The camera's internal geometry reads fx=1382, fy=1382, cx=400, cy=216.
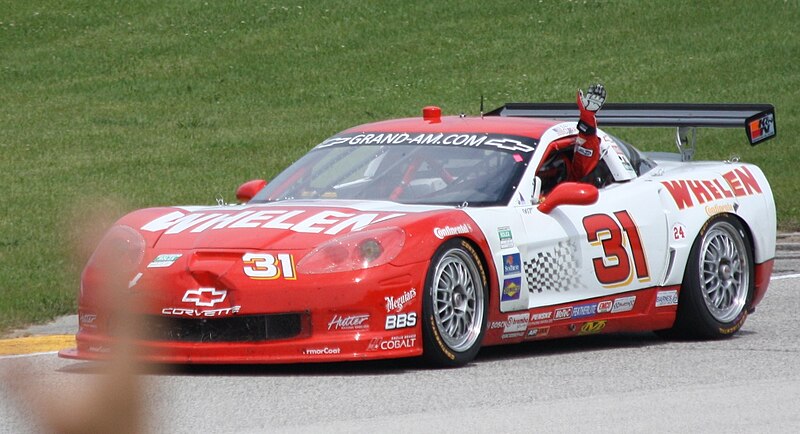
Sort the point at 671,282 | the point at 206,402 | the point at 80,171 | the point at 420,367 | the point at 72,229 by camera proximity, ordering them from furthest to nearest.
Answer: the point at 80,171 < the point at 671,282 < the point at 420,367 < the point at 206,402 < the point at 72,229

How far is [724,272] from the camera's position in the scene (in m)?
7.69

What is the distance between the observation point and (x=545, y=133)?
24.2ft

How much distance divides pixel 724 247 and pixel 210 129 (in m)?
13.9

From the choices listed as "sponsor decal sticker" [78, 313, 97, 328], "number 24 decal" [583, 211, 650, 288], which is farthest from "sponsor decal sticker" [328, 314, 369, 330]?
"number 24 decal" [583, 211, 650, 288]

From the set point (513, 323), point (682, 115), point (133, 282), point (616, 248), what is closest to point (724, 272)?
point (616, 248)

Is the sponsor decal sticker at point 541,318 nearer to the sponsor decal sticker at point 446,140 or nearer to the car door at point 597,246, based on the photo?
the car door at point 597,246

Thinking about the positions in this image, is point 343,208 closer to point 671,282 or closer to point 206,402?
point 206,402

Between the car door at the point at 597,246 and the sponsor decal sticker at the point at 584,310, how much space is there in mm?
53

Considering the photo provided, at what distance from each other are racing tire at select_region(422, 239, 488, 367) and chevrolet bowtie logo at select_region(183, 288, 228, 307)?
868 mm

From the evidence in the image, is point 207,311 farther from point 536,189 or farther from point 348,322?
point 536,189

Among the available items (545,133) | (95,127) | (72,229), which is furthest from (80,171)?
(72,229)

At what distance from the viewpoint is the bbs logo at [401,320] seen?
583 cm

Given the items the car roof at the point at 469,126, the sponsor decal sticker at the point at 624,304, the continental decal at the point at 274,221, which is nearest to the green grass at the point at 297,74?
the car roof at the point at 469,126

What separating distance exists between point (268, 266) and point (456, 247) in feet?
2.85
